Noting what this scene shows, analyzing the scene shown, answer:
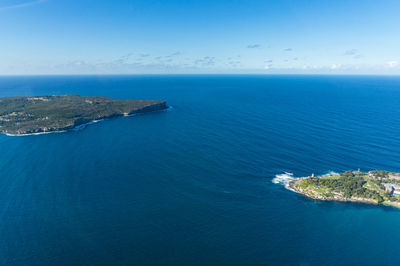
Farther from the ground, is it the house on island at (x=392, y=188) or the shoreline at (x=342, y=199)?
the house on island at (x=392, y=188)

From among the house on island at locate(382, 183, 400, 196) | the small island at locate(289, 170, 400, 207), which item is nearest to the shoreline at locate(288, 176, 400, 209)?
the small island at locate(289, 170, 400, 207)

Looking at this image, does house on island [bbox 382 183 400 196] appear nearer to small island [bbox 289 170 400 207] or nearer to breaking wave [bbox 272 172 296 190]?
small island [bbox 289 170 400 207]

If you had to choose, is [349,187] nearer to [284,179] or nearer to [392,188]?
[392,188]

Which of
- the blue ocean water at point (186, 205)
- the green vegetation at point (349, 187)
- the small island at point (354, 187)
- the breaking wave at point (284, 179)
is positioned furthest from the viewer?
the breaking wave at point (284, 179)

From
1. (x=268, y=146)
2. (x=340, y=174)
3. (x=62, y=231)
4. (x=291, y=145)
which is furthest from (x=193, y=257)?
(x=291, y=145)

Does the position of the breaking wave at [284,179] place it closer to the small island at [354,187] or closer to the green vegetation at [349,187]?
the small island at [354,187]

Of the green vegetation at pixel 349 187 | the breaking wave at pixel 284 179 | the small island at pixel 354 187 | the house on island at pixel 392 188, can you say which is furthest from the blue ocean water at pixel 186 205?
the house on island at pixel 392 188

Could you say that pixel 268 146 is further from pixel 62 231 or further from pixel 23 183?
pixel 23 183

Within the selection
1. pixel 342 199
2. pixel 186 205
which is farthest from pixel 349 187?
pixel 186 205

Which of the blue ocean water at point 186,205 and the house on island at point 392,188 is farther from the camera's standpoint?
the house on island at point 392,188
